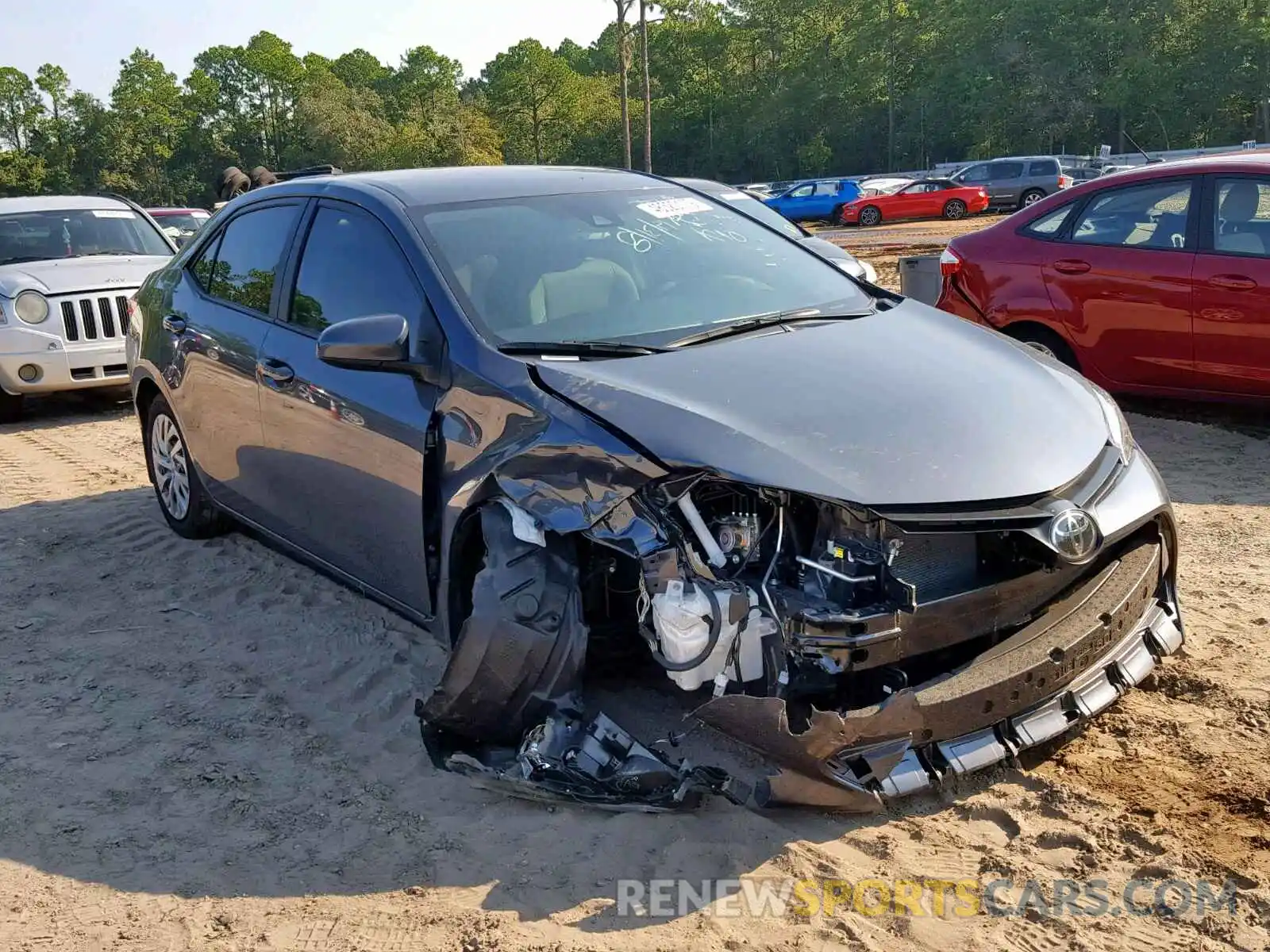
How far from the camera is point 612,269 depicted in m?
4.10

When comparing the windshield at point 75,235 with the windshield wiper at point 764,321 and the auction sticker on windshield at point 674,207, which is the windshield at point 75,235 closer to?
the auction sticker on windshield at point 674,207

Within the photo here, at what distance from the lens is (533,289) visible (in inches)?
155

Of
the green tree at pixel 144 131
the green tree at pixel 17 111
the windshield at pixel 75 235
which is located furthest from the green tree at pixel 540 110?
the windshield at pixel 75 235

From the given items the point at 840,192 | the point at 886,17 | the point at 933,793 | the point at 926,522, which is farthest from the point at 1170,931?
the point at 886,17

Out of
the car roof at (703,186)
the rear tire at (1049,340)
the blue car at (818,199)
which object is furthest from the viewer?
the blue car at (818,199)

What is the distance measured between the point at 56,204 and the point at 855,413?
9.78m

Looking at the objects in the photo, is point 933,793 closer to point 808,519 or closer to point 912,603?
point 912,603

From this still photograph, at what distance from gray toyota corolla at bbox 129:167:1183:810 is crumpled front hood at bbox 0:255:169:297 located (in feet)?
20.0

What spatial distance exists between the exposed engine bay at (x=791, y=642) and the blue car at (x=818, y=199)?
33.2 m

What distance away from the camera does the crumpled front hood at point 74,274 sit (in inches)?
372

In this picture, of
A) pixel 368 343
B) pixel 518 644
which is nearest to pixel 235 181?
pixel 368 343

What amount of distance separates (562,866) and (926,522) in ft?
4.16

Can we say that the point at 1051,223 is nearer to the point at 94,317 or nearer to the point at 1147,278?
the point at 1147,278

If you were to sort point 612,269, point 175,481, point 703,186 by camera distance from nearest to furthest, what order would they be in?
point 612,269
point 175,481
point 703,186
